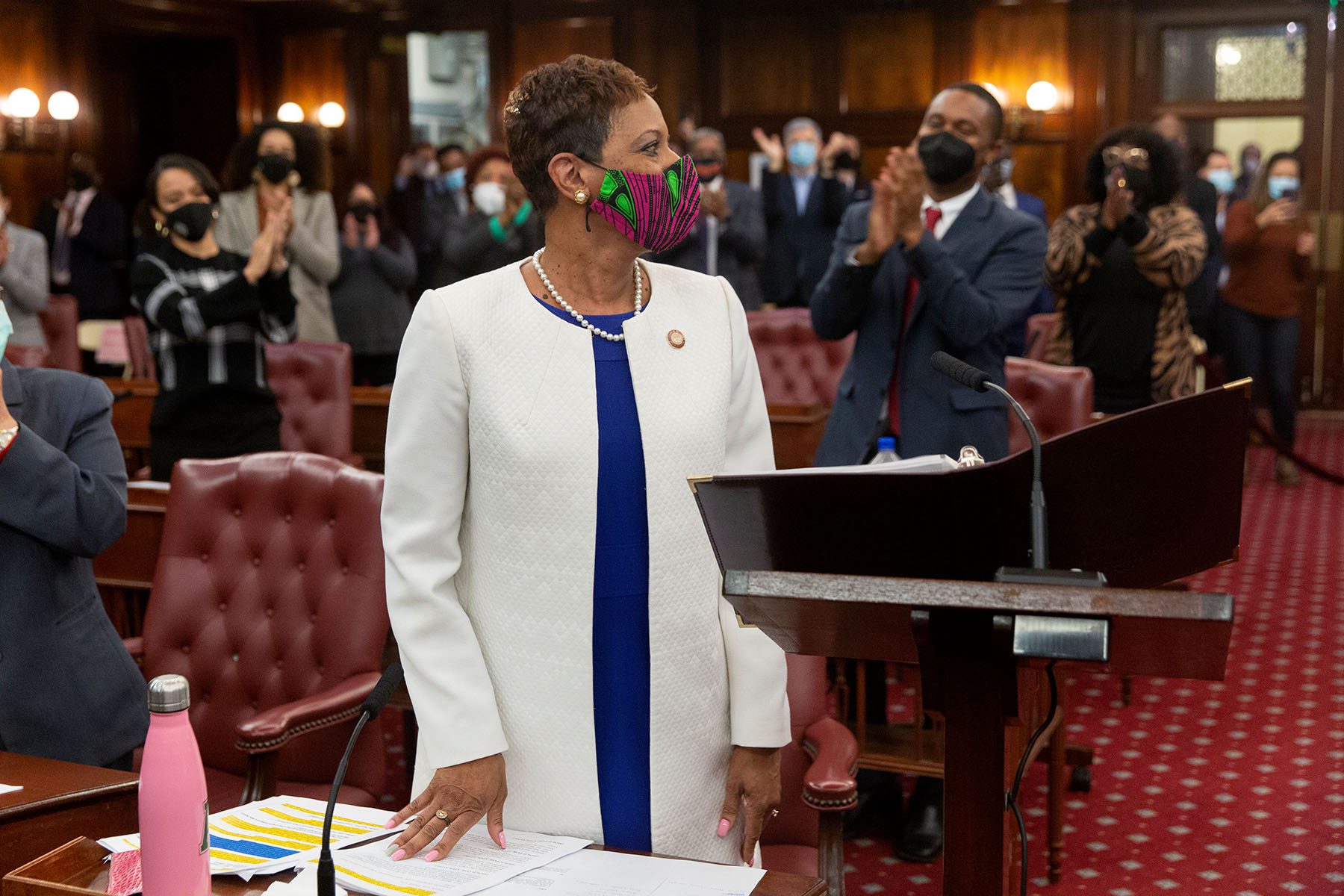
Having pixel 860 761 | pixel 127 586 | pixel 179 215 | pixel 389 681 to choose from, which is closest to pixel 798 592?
pixel 389 681

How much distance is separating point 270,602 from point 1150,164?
3142 mm

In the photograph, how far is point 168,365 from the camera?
3994 millimetres

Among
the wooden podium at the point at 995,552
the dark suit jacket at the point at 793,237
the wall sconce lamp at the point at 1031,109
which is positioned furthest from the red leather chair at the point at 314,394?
the wall sconce lamp at the point at 1031,109

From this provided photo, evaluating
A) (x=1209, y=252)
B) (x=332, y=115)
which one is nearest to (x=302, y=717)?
(x=1209, y=252)

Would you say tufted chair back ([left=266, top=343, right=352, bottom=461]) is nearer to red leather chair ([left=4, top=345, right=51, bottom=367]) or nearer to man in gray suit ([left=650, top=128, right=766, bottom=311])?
red leather chair ([left=4, top=345, right=51, bottom=367])

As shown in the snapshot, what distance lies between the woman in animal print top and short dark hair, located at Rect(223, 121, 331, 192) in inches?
113

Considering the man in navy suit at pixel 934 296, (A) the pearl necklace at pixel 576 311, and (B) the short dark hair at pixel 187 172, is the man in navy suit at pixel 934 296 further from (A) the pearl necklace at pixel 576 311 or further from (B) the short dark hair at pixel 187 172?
(B) the short dark hair at pixel 187 172

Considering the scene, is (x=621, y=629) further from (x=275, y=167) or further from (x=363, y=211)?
(x=363, y=211)

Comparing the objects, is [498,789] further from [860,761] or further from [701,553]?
[860,761]

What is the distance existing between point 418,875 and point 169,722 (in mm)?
311

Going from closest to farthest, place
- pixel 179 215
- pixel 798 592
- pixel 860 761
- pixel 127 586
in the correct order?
pixel 798 592 → pixel 860 761 → pixel 127 586 → pixel 179 215

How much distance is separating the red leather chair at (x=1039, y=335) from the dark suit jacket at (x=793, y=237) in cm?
161

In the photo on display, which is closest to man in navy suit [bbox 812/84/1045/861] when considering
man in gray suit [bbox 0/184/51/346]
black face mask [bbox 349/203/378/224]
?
black face mask [bbox 349/203/378/224]

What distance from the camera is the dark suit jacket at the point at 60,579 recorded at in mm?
2092
